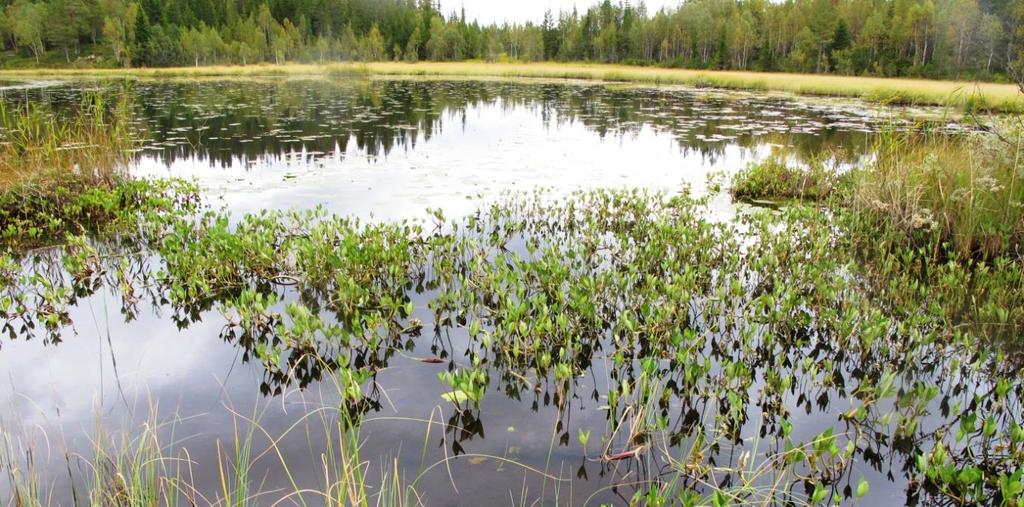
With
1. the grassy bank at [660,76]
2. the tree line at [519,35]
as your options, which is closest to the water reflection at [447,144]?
the grassy bank at [660,76]

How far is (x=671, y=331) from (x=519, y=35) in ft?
397

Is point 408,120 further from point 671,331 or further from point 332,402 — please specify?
point 332,402

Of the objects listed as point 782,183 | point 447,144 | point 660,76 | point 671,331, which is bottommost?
point 671,331

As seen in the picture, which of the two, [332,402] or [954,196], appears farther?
[954,196]

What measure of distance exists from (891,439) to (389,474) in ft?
10.7

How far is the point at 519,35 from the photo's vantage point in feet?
385

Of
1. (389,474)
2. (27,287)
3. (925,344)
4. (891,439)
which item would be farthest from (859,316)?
(27,287)

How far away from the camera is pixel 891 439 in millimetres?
3848

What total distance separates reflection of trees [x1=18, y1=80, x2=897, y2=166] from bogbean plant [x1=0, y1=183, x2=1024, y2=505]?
6.78 meters

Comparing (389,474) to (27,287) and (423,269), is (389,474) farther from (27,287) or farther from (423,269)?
(27,287)

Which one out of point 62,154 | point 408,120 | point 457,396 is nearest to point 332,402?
point 457,396

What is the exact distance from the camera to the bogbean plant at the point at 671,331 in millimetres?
3609

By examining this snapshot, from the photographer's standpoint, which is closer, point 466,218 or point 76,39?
point 466,218

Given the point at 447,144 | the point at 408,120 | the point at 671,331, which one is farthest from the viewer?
the point at 408,120
